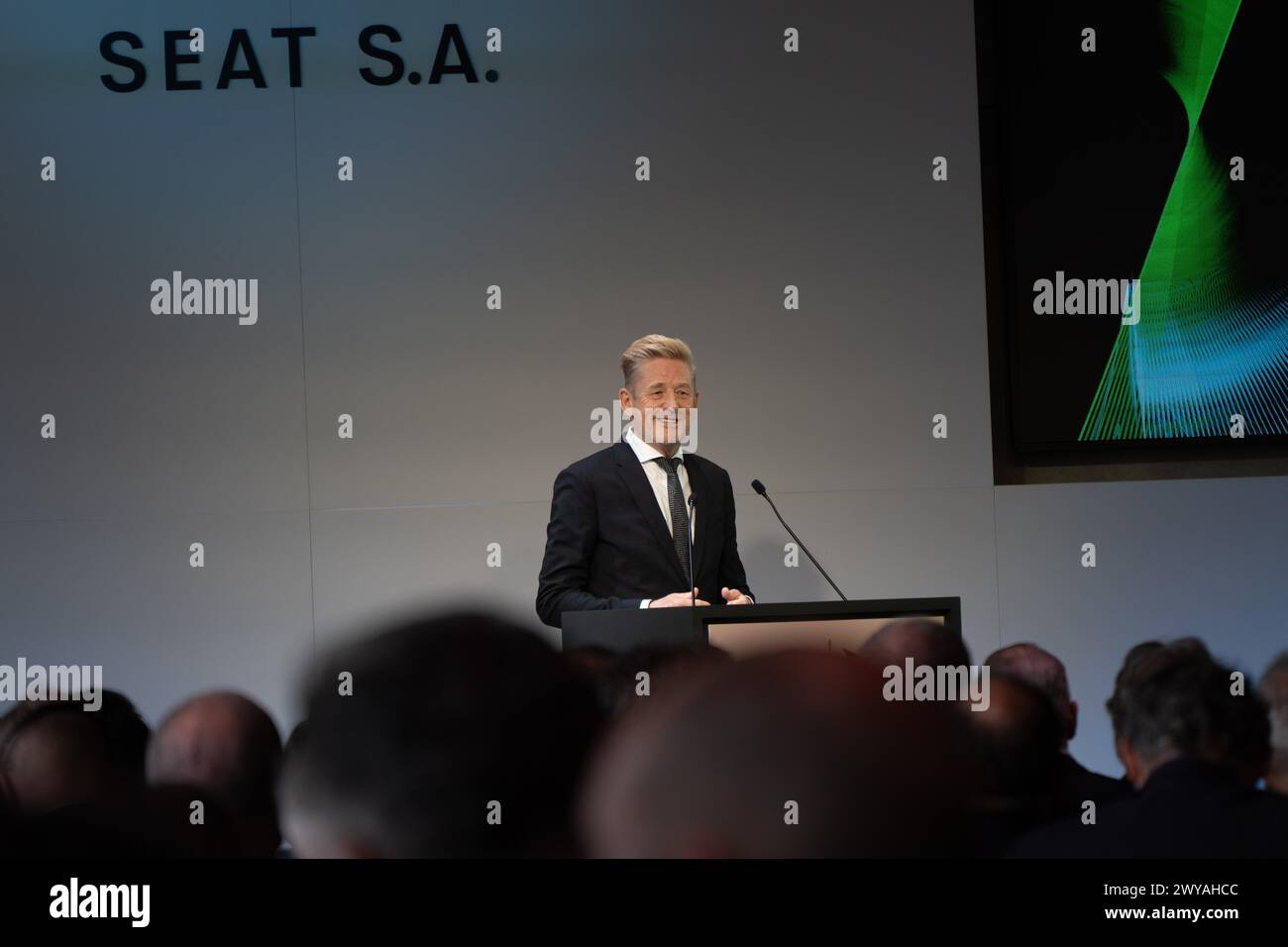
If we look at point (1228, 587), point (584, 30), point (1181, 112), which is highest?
point (584, 30)

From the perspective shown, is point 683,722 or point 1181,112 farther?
point 1181,112

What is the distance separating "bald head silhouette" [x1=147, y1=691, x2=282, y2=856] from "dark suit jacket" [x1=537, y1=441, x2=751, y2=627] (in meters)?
2.05

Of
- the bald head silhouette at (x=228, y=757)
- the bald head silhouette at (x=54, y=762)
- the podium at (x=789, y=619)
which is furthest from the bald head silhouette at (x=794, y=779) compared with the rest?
the podium at (x=789, y=619)

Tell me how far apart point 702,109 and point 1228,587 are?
8.50 feet

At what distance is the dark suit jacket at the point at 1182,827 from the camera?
54cm

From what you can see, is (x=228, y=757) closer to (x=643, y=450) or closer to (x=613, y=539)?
(x=613, y=539)

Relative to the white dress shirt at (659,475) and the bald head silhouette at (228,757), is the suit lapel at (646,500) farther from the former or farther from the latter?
the bald head silhouette at (228,757)

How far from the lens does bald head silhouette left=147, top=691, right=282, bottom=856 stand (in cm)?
61

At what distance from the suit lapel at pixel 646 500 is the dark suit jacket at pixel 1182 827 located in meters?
2.26

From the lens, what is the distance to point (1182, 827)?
542 millimetres

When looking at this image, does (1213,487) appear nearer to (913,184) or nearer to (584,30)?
(913,184)

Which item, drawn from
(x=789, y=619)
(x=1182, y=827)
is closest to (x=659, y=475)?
(x=789, y=619)

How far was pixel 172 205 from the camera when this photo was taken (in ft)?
15.3

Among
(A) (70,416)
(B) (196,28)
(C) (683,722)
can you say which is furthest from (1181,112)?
(C) (683,722)
